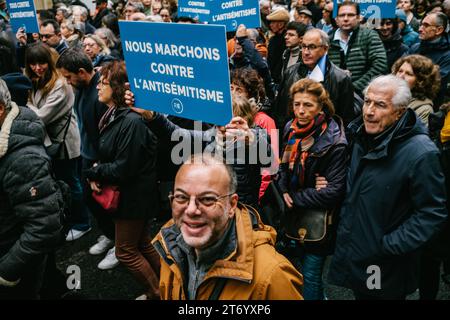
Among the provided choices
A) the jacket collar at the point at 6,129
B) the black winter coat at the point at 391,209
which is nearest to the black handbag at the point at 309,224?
the black winter coat at the point at 391,209

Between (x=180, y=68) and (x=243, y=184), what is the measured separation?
2.85 feet

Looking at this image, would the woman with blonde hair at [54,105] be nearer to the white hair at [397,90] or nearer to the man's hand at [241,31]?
the man's hand at [241,31]

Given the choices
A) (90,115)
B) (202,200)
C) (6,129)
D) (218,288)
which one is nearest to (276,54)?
(90,115)

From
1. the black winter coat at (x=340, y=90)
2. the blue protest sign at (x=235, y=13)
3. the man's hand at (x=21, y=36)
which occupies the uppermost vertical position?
the blue protest sign at (x=235, y=13)

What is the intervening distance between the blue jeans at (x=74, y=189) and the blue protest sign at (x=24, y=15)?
6.93ft

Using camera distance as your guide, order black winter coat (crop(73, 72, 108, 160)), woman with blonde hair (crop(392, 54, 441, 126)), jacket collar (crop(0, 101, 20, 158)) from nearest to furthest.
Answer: jacket collar (crop(0, 101, 20, 158))
woman with blonde hair (crop(392, 54, 441, 126))
black winter coat (crop(73, 72, 108, 160))

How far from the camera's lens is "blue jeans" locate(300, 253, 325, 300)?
3.15 m

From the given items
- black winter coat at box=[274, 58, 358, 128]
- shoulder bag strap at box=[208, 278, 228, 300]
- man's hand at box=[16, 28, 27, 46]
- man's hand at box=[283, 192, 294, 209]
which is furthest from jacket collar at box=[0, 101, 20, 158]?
man's hand at box=[16, 28, 27, 46]

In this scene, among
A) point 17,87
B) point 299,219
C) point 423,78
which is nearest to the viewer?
point 299,219

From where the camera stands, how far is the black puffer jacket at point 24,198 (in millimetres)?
2328

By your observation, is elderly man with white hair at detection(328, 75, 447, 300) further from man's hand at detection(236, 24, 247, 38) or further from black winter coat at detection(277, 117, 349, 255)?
man's hand at detection(236, 24, 247, 38)

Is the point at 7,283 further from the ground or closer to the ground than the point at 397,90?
closer to the ground

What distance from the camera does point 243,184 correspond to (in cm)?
289

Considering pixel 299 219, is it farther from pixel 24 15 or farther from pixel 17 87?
pixel 24 15
